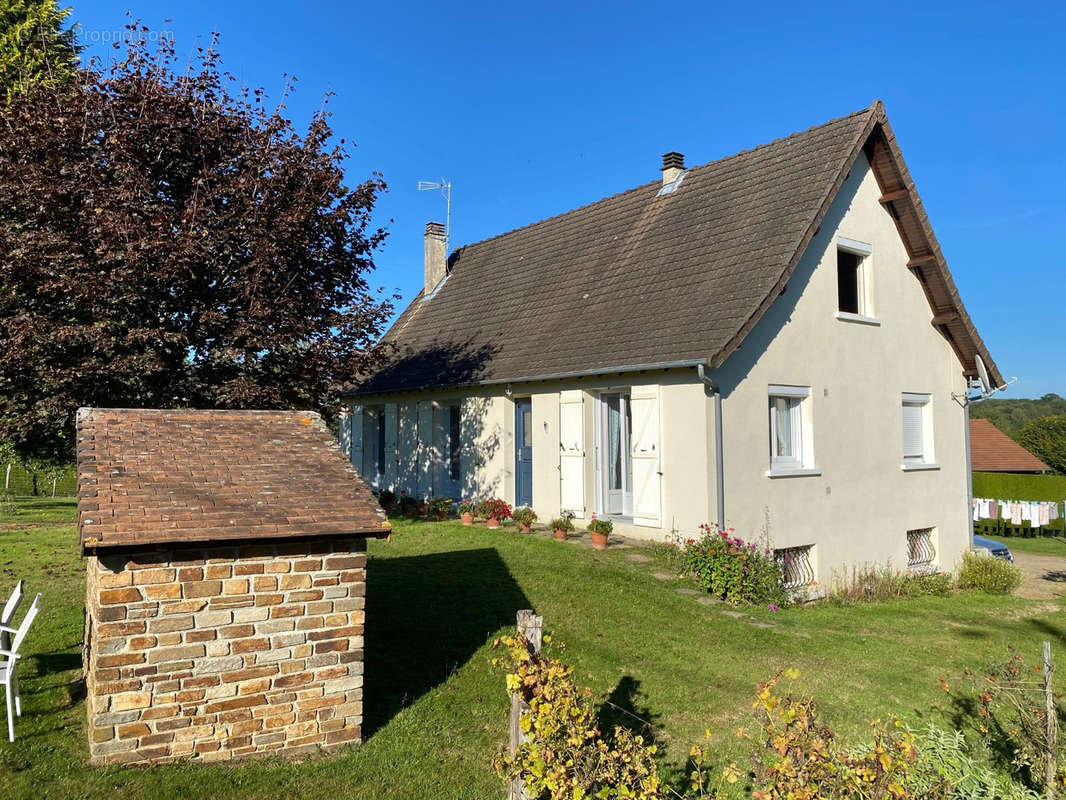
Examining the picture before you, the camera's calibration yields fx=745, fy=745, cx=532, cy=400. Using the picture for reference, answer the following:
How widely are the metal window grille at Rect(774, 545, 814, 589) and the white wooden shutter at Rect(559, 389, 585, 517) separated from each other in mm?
3582

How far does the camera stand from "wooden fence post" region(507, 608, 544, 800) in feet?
13.8

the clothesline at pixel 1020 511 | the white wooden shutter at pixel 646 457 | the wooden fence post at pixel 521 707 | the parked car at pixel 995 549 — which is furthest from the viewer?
the clothesline at pixel 1020 511

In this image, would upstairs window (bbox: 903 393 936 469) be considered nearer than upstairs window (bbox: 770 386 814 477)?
No

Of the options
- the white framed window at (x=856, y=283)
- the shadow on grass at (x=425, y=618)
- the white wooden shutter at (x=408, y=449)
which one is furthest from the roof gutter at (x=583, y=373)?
the white framed window at (x=856, y=283)

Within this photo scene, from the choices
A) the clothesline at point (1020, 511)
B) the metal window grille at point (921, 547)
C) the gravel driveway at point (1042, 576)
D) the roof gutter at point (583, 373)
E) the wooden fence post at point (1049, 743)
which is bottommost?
the gravel driveway at point (1042, 576)

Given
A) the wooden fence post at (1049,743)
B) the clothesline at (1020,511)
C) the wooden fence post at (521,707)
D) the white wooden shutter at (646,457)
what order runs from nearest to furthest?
the wooden fence post at (521,707), the wooden fence post at (1049,743), the white wooden shutter at (646,457), the clothesline at (1020,511)

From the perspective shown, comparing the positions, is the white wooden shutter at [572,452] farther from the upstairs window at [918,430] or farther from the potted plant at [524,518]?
the upstairs window at [918,430]

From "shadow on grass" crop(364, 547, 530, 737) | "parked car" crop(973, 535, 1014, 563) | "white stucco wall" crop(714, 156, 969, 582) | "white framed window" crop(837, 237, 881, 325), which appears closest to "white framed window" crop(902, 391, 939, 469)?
"white stucco wall" crop(714, 156, 969, 582)

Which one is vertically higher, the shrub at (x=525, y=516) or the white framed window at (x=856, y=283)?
the white framed window at (x=856, y=283)

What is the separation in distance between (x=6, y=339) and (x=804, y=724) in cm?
1063

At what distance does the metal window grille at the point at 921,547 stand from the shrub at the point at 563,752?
43.3 feet

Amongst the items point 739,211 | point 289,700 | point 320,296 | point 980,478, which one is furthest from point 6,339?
point 980,478

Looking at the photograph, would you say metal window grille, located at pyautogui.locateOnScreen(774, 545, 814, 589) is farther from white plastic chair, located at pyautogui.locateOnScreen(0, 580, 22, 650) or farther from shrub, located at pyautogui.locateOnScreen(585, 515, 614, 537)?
white plastic chair, located at pyautogui.locateOnScreen(0, 580, 22, 650)

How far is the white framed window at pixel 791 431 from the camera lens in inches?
495
